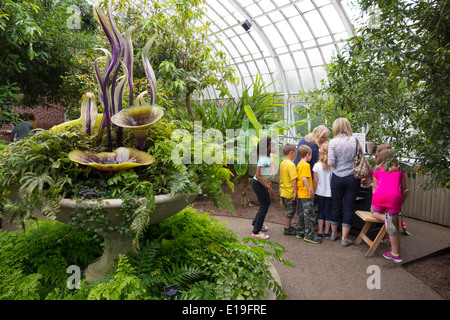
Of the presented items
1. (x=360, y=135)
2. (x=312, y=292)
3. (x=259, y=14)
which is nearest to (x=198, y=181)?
(x=312, y=292)

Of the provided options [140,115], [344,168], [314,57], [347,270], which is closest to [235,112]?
[344,168]

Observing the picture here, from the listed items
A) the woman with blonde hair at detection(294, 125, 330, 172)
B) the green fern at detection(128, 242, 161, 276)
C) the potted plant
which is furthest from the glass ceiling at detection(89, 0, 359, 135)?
the green fern at detection(128, 242, 161, 276)

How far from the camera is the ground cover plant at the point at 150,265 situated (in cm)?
184

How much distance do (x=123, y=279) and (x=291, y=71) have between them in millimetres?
12948

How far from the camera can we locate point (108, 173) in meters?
1.91

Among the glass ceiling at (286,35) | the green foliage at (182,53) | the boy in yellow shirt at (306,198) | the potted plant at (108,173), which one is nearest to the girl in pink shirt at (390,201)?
the boy in yellow shirt at (306,198)

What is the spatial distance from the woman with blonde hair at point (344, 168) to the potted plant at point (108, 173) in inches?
89.0

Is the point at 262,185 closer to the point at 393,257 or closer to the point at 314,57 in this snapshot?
the point at 393,257

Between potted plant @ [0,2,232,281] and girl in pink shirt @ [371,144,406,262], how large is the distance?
2295 millimetres

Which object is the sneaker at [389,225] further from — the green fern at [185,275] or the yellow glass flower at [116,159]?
the yellow glass flower at [116,159]

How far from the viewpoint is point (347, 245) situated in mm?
4047

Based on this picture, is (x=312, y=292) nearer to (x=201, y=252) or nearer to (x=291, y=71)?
(x=201, y=252)

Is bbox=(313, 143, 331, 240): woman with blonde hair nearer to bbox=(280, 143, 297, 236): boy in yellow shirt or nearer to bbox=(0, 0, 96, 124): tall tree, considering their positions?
bbox=(280, 143, 297, 236): boy in yellow shirt

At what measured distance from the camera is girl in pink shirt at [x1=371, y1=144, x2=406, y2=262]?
11.5 feet
